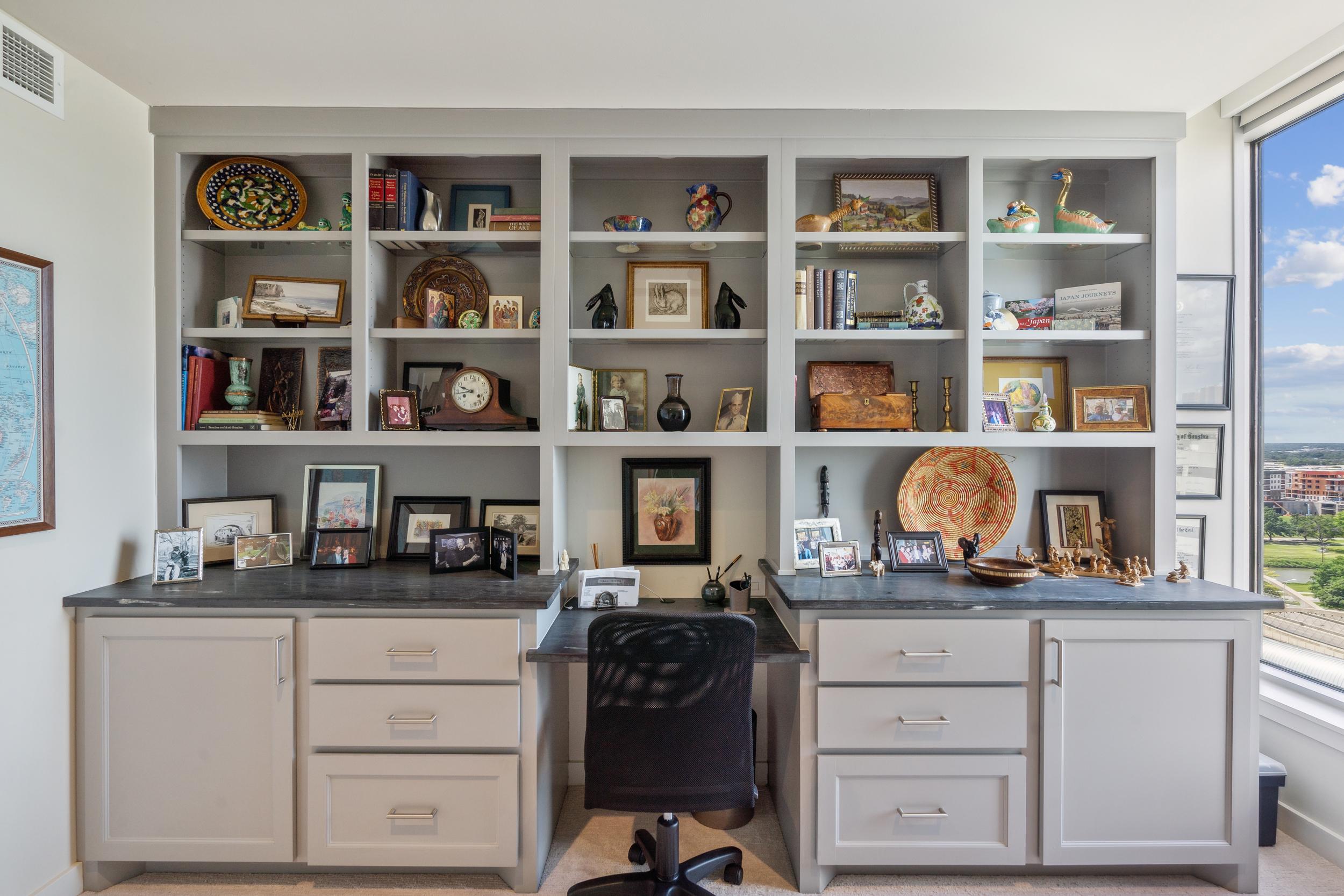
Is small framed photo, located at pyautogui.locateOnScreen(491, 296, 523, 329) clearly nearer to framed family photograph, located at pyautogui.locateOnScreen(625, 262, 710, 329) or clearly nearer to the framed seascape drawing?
framed family photograph, located at pyautogui.locateOnScreen(625, 262, 710, 329)

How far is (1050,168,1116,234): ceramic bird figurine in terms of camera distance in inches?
95.7

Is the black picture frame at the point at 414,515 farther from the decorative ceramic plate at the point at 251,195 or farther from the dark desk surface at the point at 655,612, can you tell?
the decorative ceramic plate at the point at 251,195

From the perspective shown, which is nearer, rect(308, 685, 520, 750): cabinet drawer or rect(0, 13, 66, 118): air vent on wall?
rect(0, 13, 66, 118): air vent on wall

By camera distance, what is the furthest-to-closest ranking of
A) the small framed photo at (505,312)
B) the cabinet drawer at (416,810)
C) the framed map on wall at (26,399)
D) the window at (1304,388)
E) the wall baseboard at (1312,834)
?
the small framed photo at (505,312) < the window at (1304,388) < the wall baseboard at (1312,834) < the cabinet drawer at (416,810) < the framed map on wall at (26,399)

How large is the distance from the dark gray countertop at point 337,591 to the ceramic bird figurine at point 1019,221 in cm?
205

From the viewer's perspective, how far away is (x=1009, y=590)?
2154mm

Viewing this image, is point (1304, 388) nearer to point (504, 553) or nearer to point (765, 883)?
point (765, 883)

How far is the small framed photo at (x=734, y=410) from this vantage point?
8.05ft

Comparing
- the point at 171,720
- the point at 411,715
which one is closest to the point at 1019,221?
the point at 411,715

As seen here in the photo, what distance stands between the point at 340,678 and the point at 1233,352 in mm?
3409

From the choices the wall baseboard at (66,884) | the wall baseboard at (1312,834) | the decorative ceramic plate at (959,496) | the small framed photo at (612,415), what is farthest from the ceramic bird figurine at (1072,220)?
the wall baseboard at (66,884)

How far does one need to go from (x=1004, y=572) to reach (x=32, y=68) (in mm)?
3306

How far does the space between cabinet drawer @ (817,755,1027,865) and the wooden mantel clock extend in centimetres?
155

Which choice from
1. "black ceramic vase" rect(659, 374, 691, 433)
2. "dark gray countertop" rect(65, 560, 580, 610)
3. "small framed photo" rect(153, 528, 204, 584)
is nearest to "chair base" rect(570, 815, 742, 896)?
"dark gray countertop" rect(65, 560, 580, 610)
